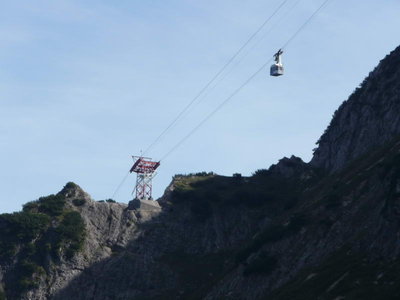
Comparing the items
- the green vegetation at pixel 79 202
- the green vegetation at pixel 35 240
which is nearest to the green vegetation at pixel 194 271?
the green vegetation at pixel 35 240

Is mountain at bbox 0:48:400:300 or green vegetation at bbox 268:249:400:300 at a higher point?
mountain at bbox 0:48:400:300

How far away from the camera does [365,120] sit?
129250 millimetres

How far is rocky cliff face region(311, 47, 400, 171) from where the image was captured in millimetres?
123688

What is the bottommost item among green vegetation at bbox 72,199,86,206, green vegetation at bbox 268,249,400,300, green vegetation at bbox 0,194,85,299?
green vegetation at bbox 268,249,400,300

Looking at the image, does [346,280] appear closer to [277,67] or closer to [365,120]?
[277,67]

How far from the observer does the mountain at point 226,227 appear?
100 metres

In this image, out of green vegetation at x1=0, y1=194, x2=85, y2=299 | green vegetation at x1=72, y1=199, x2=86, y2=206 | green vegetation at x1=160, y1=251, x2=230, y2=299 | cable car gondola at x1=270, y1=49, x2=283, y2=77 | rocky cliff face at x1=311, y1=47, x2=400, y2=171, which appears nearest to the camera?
cable car gondola at x1=270, y1=49, x2=283, y2=77

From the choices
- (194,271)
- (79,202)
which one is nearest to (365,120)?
(194,271)

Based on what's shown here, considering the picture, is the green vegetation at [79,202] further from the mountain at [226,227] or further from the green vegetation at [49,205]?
the green vegetation at [49,205]

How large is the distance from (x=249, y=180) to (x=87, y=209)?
86.3ft

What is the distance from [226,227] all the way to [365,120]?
25.7 meters

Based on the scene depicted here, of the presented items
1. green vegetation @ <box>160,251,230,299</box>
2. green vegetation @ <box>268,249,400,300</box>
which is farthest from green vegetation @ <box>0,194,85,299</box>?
green vegetation @ <box>268,249,400,300</box>

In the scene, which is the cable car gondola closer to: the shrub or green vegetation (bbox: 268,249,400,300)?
green vegetation (bbox: 268,249,400,300)

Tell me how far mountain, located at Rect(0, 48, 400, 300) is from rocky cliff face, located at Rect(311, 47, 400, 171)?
206 mm
